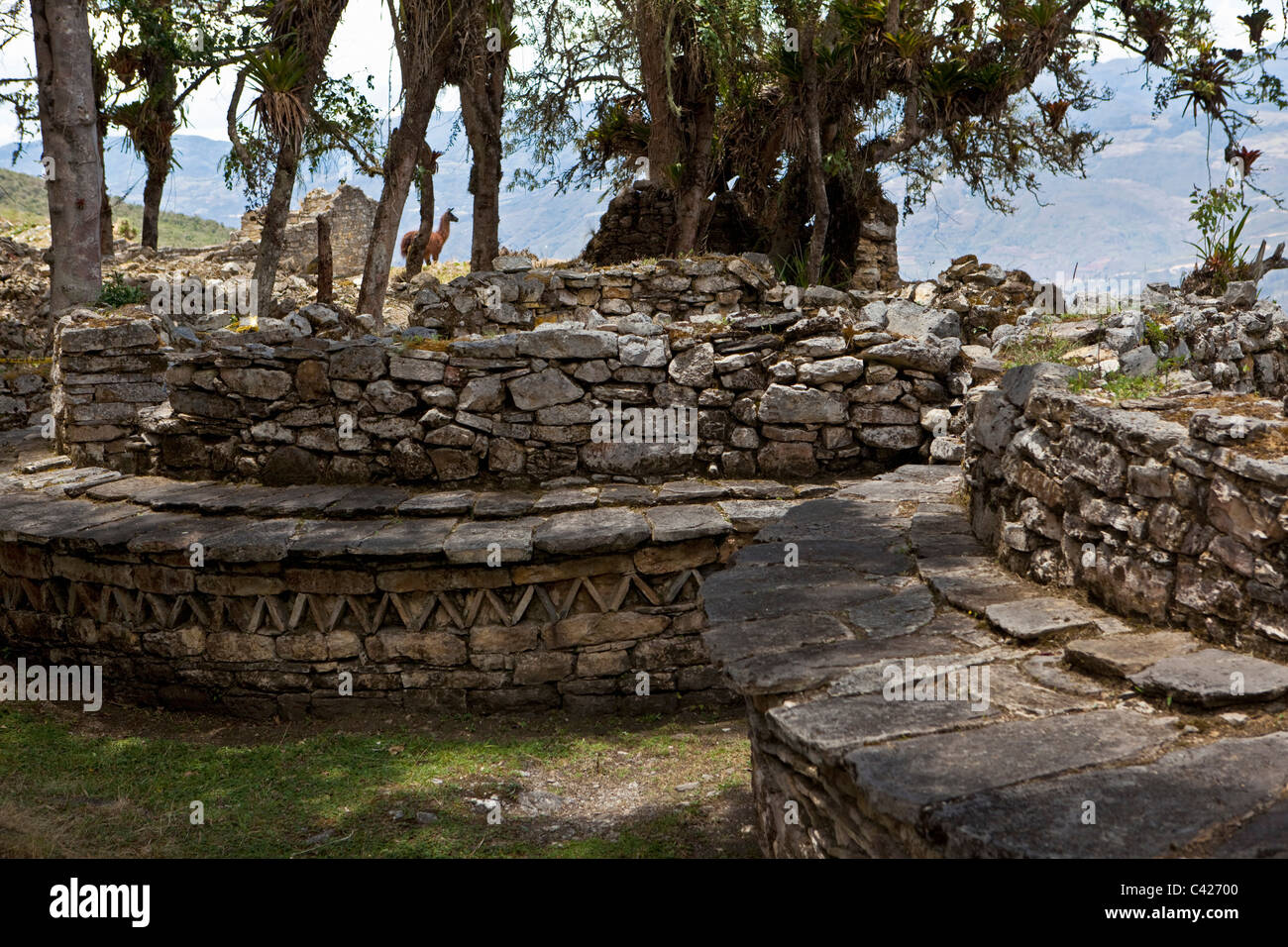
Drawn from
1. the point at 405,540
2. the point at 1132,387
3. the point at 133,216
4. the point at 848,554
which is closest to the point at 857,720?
the point at 848,554

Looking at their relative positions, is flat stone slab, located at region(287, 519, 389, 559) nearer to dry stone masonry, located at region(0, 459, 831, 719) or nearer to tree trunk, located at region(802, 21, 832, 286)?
dry stone masonry, located at region(0, 459, 831, 719)

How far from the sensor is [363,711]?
550 centimetres

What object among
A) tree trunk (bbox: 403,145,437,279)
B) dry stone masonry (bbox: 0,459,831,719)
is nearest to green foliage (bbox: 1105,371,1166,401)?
dry stone masonry (bbox: 0,459,831,719)

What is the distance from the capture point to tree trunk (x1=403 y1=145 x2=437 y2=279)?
54.1ft

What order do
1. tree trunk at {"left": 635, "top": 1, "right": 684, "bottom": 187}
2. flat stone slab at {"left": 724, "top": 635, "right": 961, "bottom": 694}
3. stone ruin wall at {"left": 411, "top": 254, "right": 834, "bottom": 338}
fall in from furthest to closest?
tree trunk at {"left": 635, "top": 1, "right": 684, "bottom": 187}
stone ruin wall at {"left": 411, "top": 254, "right": 834, "bottom": 338}
flat stone slab at {"left": 724, "top": 635, "right": 961, "bottom": 694}

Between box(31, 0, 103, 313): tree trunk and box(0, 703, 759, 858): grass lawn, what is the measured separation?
582 cm

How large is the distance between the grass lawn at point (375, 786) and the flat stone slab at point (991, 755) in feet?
5.42

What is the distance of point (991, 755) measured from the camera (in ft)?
7.75

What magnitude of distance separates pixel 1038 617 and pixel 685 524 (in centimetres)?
245

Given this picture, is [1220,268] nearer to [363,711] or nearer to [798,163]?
[798,163]

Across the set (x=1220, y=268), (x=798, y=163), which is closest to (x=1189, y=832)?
(x=1220, y=268)

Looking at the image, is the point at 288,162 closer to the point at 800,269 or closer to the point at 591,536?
the point at 800,269
